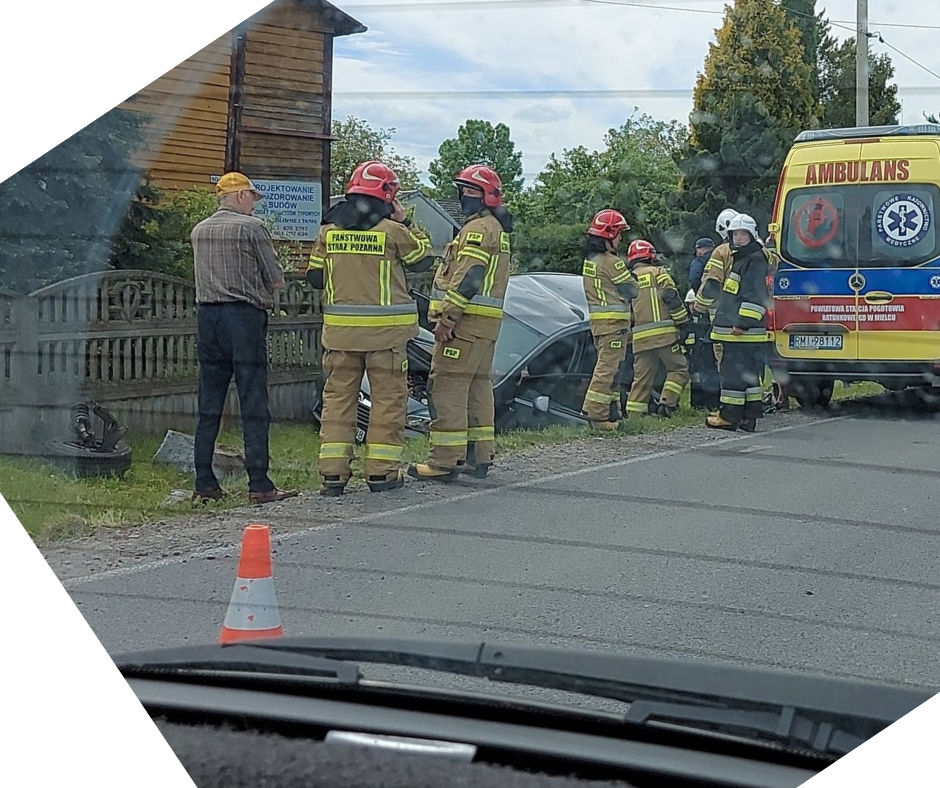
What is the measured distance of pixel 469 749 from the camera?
158 centimetres

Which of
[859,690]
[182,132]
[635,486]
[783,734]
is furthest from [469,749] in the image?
[182,132]

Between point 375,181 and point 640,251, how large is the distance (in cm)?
64

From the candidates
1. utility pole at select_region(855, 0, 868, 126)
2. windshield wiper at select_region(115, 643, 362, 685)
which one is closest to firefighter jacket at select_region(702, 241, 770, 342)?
utility pole at select_region(855, 0, 868, 126)

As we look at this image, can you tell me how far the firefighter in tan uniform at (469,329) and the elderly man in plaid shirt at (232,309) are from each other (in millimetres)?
345

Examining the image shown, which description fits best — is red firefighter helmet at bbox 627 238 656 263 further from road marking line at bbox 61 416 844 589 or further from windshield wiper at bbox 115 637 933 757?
windshield wiper at bbox 115 637 933 757

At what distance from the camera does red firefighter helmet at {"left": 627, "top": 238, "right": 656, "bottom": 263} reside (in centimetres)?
211

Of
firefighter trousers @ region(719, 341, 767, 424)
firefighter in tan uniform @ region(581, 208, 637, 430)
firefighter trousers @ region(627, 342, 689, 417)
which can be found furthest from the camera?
firefighter trousers @ region(627, 342, 689, 417)

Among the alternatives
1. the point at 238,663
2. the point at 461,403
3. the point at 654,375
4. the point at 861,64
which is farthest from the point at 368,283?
the point at 861,64

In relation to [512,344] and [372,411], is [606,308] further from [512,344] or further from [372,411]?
[372,411]

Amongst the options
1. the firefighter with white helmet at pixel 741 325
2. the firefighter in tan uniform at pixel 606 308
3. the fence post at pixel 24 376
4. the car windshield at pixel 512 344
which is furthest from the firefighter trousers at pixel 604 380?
the fence post at pixel 24 376

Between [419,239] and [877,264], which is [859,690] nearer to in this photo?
[877,264]

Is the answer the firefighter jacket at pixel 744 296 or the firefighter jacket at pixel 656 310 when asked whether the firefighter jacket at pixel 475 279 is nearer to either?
the firefighter jacket at pixel 656 310

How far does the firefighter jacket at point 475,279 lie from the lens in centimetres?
237

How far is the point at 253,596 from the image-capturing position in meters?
2.31
